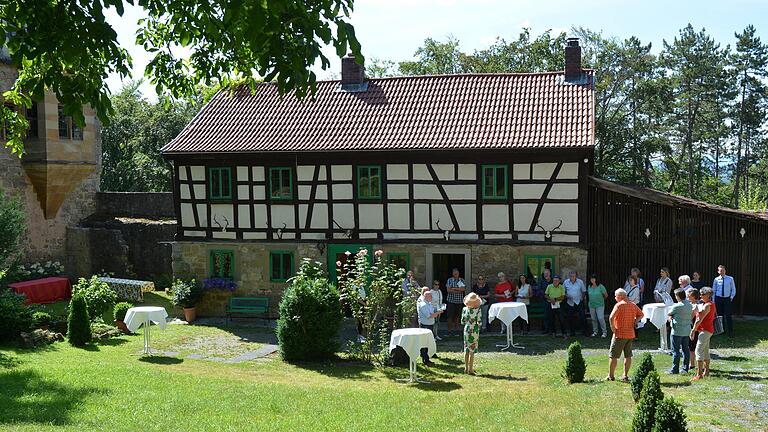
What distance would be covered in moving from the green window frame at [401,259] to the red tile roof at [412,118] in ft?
9.13

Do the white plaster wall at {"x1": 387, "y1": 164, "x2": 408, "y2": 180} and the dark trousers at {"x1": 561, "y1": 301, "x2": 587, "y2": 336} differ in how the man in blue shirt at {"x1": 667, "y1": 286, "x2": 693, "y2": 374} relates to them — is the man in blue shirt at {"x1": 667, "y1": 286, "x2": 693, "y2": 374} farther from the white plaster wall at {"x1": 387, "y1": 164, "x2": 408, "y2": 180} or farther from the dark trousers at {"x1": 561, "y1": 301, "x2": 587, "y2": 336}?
the white plaster wall at {"x1": 387, "y1": 164, "x2": 408, "y2": 180}

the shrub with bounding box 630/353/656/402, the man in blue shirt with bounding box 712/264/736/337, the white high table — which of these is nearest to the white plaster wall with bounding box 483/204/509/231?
the white high table

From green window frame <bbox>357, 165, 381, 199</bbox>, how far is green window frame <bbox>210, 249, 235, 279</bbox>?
412cm

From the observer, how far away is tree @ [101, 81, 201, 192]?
39.7 metres

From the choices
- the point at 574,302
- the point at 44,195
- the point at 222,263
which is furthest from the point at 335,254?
the point at 44,195

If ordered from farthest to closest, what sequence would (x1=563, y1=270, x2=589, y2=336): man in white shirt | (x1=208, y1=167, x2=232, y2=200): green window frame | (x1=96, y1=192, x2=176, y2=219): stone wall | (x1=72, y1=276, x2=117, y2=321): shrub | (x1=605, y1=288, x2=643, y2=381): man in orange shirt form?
(x1=96, y1=192, x2=176, y2=219): stone wall, (x1=208, y1=167, x2=232, y2=200): green window frame, (x1=72, y1=276, x2=117, y2=321): shrub, (x1=563, y1=270, x2=589, y2=336): man in white shirt, (x1=605, y1=288, x2=643, y2=381): man in orange shirt

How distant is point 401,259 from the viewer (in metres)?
19.0

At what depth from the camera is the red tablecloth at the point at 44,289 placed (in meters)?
22.0

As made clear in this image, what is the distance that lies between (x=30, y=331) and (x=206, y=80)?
8435mm

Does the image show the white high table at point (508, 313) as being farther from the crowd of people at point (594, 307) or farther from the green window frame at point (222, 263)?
the green window frame at point (222, 263)

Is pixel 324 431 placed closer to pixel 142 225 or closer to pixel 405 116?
pixel 405 116

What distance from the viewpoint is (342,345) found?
16.0 meters

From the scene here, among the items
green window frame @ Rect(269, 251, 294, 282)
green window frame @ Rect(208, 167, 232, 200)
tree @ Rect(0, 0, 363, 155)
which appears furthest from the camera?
green window frame @ Rect(208, 167, 232, 200)

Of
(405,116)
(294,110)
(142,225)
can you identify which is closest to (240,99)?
(294,110)
